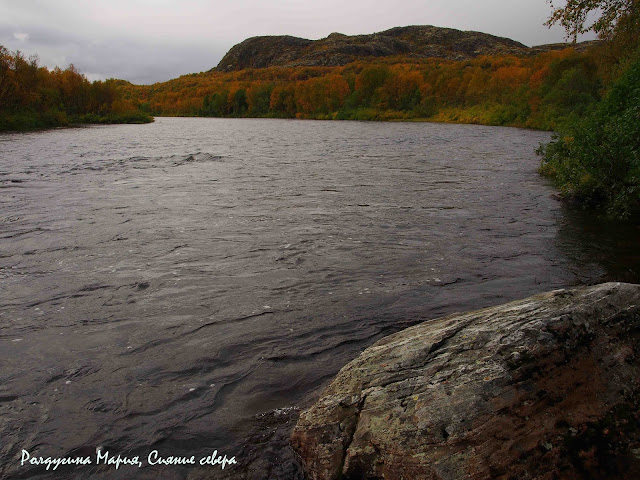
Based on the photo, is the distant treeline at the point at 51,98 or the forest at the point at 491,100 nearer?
the forest at the point at 491,100

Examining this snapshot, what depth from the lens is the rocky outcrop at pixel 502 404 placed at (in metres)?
3.67

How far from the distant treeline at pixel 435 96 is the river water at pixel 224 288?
33.6 m

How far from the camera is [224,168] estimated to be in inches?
1013

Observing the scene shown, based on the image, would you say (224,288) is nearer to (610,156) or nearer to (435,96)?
(610,156)

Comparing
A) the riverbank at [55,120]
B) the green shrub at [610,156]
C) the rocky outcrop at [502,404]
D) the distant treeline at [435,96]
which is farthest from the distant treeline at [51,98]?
the rocky outcrop at [502,404]

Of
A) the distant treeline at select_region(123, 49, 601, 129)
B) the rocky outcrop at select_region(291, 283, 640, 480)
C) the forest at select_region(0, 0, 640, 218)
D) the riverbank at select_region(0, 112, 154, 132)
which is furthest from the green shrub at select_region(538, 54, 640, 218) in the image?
the riverbank at select_region(0, 112, 154, 132)

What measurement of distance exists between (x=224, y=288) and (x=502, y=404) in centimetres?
630

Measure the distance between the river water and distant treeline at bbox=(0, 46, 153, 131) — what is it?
50.4 metres

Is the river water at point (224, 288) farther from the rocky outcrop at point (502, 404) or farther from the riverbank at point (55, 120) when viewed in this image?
the riverbank at point (55, 120)

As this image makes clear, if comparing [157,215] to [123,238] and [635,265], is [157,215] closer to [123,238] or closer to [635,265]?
[123,238]

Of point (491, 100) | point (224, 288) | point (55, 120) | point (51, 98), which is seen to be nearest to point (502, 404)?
point (224, 288)

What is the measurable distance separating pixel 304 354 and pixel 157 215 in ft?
31.6

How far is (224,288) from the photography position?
9.08m

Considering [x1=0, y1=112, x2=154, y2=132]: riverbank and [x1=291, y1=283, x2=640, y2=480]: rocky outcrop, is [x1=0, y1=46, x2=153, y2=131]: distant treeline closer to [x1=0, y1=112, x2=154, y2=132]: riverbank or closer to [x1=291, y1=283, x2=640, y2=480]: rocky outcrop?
[x1=0, y1=112, x2=154, y2=132]: riverbank
